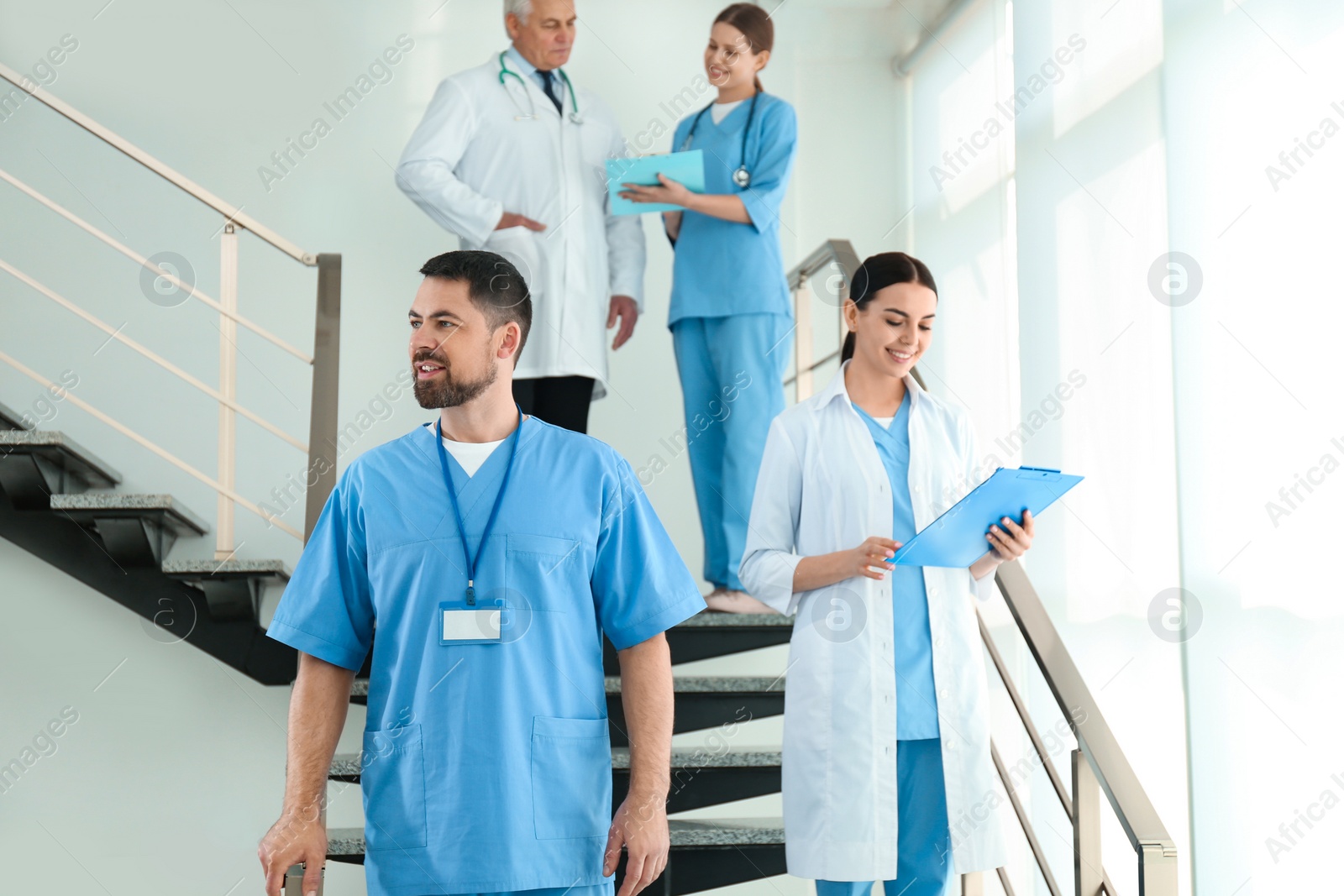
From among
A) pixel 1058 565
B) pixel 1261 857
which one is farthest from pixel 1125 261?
pixel 1261 857

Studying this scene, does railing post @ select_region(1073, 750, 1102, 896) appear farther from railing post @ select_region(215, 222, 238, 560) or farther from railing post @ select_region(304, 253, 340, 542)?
railing post @ select_region(215, 222, 238, 560)

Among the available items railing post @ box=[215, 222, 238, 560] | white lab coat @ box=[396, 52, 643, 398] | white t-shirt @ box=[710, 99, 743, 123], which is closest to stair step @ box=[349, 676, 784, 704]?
railing post @ box=[215, 222, 238, 560]

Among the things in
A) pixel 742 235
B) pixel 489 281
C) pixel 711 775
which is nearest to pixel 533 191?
pixel 742 235

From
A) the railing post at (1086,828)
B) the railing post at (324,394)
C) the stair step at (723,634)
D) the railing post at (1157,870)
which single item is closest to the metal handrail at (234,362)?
the railing post at (324,394)

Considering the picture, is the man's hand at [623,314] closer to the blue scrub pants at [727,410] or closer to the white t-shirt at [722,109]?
the blue scrub pants at [727,410]

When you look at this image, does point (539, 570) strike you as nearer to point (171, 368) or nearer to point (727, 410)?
point (727, 410)

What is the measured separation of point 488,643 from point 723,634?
3.95ft

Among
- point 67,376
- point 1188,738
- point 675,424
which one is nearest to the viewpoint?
point 1188,738

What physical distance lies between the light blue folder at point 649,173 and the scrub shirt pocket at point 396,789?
1473 mm

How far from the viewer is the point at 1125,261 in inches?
102

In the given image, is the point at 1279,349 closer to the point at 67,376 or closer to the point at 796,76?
the point at 796,76

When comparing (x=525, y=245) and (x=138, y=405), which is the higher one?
(x=525, y=245)

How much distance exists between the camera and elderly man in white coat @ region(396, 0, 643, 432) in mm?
2477

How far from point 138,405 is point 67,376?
22 cm
